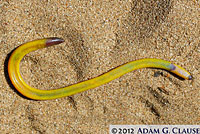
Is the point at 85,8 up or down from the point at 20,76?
up

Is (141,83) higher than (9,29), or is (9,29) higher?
(9,29)

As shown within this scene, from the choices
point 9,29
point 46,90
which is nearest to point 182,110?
point 46,90

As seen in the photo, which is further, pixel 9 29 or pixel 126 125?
pixel 126 125

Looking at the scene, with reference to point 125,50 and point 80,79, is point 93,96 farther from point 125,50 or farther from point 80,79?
point 125,50

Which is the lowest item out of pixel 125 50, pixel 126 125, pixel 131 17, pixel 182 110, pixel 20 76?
pixel 126 125

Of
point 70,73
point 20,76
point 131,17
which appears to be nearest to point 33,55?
point 20,76

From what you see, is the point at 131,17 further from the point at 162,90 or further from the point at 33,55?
the point at 33,55
